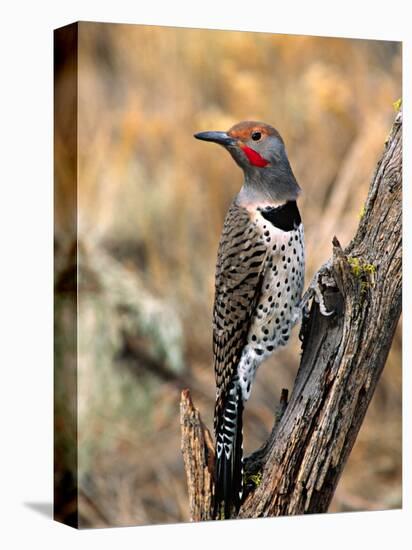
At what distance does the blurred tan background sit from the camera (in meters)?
5.82

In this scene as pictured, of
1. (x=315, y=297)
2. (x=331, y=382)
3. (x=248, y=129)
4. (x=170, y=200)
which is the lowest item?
(x=331, y=382)

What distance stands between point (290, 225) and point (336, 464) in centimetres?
127

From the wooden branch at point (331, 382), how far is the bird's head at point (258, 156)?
49 cm

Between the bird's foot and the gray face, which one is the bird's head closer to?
the gray face

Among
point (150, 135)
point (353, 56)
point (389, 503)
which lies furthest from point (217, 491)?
point (353, 56)

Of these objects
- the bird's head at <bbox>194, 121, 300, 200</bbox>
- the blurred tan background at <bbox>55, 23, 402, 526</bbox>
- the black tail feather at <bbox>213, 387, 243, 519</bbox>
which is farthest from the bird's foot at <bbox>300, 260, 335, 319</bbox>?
the black tail feather at <bbox>213, 387, 243, 519</bbox>

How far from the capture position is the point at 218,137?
6.05 meters

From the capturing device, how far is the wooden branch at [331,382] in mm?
5984

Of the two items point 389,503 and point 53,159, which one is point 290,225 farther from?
point 389,503

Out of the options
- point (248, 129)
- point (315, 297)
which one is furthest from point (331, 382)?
point (248, 129)

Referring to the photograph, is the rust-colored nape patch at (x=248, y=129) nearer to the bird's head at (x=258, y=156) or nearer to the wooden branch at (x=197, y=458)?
the bird's head at (x=258, y=156)

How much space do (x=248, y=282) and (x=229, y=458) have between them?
92 centimetres

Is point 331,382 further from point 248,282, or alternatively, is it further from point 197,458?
point 197,458

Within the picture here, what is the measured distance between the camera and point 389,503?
21.9 feet
